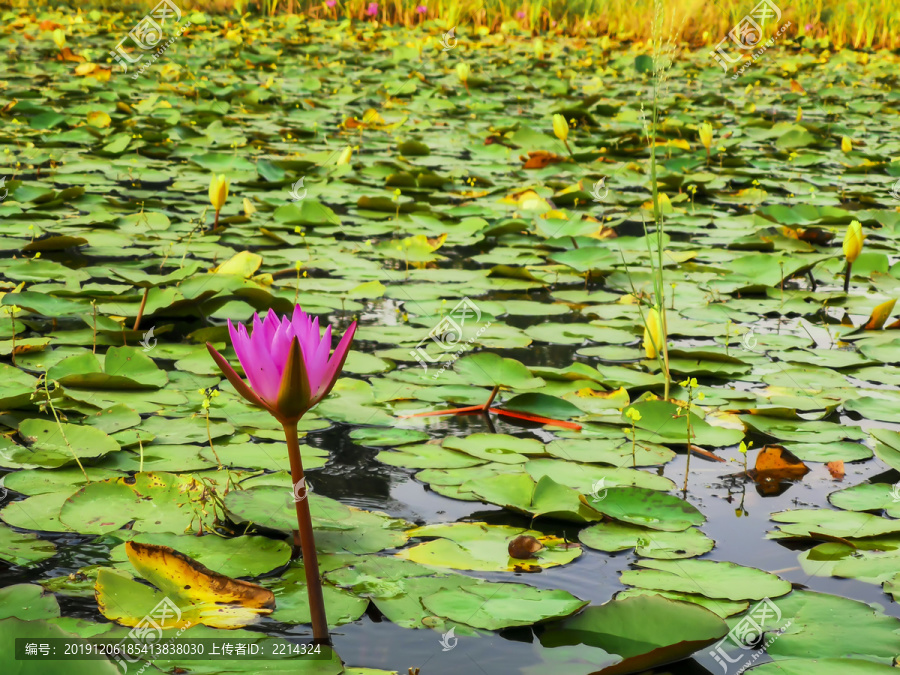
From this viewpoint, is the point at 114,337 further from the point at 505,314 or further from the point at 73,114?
the point at 73,114

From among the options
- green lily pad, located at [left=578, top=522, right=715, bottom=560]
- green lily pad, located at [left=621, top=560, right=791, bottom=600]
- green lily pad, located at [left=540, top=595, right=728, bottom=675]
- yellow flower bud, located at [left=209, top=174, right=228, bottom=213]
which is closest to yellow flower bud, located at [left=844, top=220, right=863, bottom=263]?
green lily pad, located at [left=578, top=522, right=715, bottom=560]

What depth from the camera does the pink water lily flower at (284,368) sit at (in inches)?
35.5

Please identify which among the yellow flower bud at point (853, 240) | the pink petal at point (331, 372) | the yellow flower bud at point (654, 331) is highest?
the pink petal at point (331, 372)

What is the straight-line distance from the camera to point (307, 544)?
980 millimetres

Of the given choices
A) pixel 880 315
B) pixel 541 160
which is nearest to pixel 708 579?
pixel 880 315

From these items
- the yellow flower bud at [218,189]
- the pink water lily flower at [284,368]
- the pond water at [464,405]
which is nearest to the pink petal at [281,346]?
the pink water lily flower at [284,368]

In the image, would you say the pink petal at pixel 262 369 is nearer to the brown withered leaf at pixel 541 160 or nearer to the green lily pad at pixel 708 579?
the green lily pad at pixel 708 579

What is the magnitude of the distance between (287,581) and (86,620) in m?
0.27

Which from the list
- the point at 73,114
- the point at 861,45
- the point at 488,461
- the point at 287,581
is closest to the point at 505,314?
the point at 488,461

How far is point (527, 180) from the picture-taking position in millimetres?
4375

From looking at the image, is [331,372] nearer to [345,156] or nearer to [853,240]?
[853,240]

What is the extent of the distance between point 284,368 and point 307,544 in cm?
22

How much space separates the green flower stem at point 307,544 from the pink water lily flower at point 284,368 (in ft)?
0.10

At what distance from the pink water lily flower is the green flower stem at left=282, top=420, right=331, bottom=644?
29mm
